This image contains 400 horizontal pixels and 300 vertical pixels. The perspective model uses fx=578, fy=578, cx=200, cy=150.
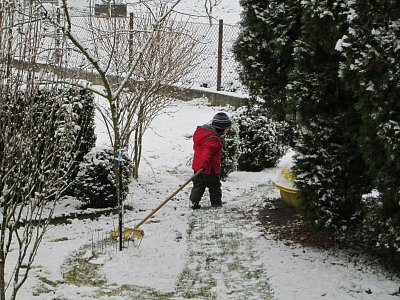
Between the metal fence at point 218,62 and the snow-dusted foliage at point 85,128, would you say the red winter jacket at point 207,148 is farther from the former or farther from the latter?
the metal fence at point 218,62

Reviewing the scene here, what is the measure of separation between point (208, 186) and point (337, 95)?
277cm

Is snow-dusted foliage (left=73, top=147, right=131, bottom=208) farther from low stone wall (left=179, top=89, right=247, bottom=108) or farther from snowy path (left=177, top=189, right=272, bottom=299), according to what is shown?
low stone wall (left=179, top=89, right=247, bottom=108)

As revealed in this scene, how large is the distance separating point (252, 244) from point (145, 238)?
1.15 meters

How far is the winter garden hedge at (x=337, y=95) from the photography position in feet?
15.2

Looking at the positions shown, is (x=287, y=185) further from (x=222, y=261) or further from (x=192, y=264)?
(x=192, y=264)

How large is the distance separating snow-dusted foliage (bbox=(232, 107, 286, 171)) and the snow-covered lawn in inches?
81.3

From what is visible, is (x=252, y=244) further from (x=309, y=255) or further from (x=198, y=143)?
(x=198, y=143)

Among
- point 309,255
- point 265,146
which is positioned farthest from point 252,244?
point 265,146

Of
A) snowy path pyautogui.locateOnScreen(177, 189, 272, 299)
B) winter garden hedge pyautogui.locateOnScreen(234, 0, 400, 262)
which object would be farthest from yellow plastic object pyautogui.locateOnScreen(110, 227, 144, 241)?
winter garden hedge pyautogui.locateOnScreen(234, 0, 400, 262)

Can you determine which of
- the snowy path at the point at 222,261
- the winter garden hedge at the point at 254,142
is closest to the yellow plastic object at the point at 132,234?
the snowy path at the point at 222,261

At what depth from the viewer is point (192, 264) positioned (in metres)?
5.54

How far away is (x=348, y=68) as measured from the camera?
192 inches

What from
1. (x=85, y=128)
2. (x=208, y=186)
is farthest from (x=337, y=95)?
(x=85, y=128)

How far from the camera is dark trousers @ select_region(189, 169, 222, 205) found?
761 centimetres
